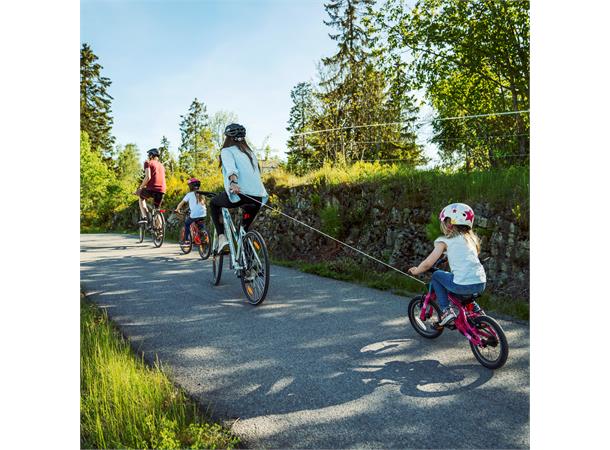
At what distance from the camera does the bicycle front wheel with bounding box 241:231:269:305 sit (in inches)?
211

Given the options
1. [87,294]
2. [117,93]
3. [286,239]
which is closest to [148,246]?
[286,239]

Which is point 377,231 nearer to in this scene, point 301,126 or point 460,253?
point 301,126

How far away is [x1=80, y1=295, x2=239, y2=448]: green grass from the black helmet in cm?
302

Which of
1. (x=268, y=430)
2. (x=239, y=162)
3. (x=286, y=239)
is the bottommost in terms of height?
(x=268, y=430)

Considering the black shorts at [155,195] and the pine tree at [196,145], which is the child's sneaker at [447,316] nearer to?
the black shorts at [155,195]

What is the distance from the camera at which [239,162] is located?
5758mm

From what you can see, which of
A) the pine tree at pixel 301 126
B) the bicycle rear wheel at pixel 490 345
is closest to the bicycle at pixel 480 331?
the bicycle rear wheel at pixel 490 345

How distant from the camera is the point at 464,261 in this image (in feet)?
12.1

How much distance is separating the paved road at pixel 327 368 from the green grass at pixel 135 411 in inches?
6.5

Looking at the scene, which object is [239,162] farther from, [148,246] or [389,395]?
[148,246]

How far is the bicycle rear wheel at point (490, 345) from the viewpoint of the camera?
3451 mm

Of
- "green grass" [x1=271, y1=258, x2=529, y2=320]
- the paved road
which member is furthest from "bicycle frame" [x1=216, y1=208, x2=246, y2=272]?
"green grass" [x1=271, y1=258, x2=529, y2=320]

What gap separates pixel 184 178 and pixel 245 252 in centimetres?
1376

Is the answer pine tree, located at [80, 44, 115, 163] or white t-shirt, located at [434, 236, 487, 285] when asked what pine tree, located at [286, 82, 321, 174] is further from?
white t-shirt, located at [434, 236, 487, 285]
